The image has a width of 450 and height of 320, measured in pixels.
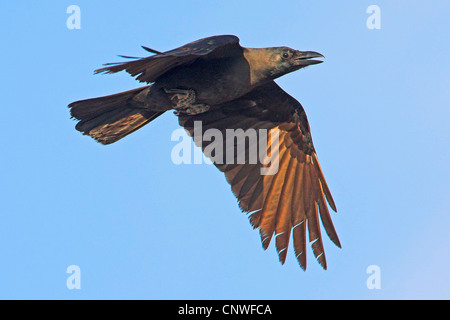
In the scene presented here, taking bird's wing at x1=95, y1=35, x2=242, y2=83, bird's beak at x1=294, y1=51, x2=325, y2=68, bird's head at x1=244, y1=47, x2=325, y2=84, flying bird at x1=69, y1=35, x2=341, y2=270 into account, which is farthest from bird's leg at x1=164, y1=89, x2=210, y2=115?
bird's beak at x1=294, y1=51, x2=325, y2=68

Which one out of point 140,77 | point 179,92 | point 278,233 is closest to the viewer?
point 140,77

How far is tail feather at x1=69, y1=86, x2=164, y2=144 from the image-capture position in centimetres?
939

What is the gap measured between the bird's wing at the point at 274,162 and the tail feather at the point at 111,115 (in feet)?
2.29

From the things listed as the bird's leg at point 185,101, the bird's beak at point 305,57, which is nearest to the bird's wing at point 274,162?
the bird's leg at point 185,101

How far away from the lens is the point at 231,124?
33.7ft

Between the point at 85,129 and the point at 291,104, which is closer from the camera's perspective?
the point at 85,129

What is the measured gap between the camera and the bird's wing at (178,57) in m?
8.07

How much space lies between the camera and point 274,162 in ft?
34.4

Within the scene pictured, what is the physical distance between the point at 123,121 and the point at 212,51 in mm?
1486

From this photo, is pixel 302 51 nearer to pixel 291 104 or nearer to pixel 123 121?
pixel 291 104

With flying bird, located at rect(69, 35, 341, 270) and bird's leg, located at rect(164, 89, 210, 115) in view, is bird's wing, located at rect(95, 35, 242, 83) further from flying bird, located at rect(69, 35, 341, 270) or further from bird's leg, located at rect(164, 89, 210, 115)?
bird's leg, located at rect(164, 89, 210, 115)
